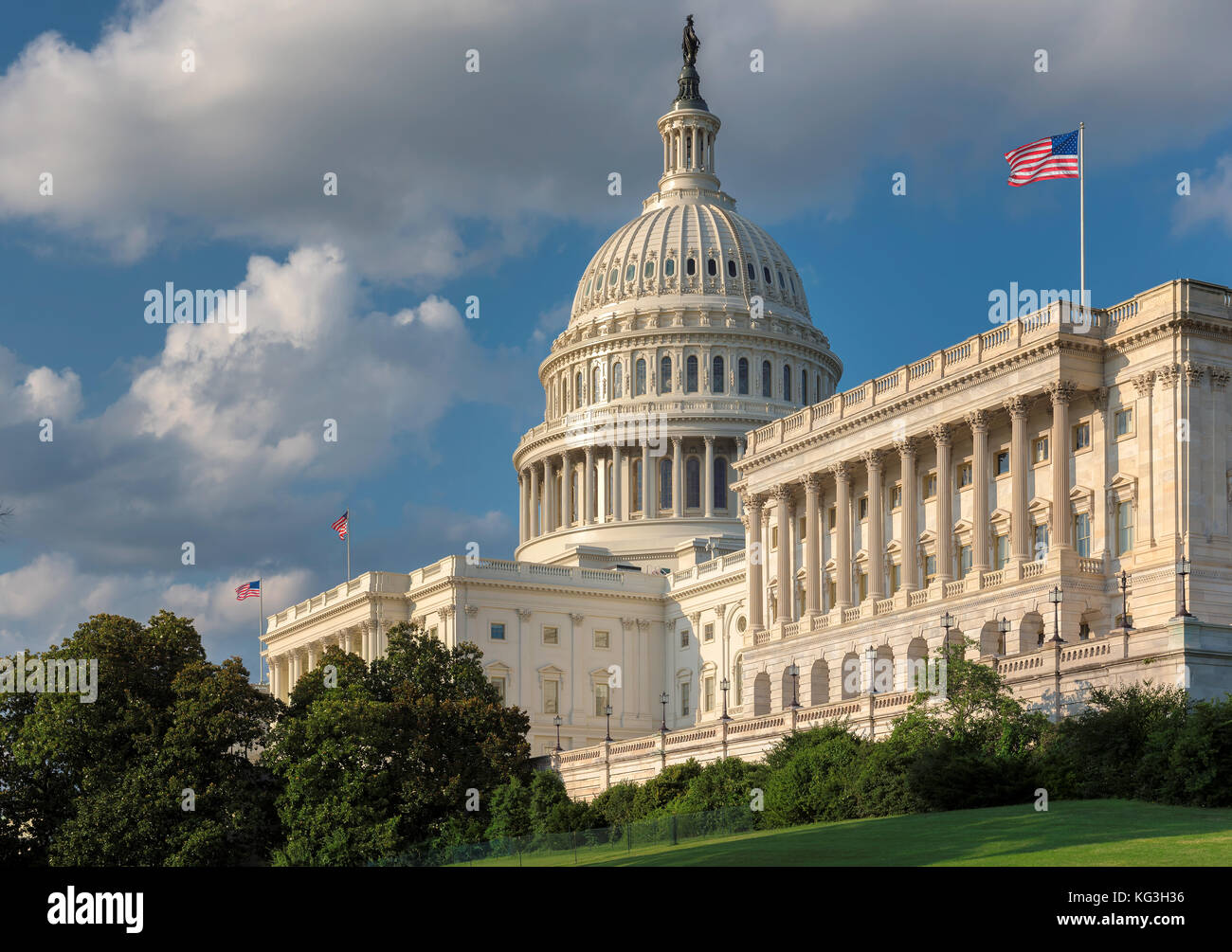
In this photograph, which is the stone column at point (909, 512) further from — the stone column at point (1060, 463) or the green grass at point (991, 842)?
the green grass at point (991, 842)

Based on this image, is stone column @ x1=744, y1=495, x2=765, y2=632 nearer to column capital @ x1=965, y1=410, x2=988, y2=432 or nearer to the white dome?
column capital @ x1=965, y1=410, x2=988, y2=432

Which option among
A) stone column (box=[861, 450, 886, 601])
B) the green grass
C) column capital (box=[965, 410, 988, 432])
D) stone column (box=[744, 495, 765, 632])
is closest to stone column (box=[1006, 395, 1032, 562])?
column capital (box=[965, 410, 988, 432])

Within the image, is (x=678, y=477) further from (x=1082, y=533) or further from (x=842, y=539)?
(x=1082, y=533)

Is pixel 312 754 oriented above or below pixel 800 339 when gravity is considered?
below

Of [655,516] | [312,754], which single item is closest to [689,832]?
Answer: [312,754]

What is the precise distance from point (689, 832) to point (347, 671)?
2293 centimetres

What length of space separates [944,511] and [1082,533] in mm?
7817

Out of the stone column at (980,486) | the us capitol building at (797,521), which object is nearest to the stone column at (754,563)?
the us capitol building at (797,521)

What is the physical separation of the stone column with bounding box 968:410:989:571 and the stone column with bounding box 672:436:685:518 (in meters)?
61.7

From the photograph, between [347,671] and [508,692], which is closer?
[347,671]

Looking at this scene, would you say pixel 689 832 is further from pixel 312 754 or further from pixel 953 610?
pixel 953 610

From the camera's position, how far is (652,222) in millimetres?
165375

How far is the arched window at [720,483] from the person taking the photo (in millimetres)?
151000
